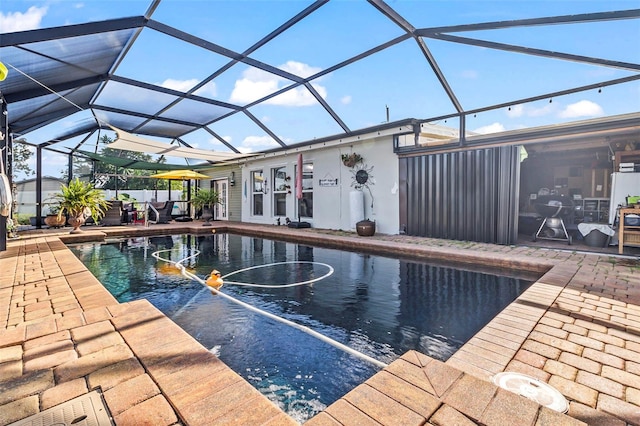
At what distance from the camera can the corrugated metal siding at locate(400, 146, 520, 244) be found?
20.6ft

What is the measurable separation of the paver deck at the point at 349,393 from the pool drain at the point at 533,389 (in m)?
0.04

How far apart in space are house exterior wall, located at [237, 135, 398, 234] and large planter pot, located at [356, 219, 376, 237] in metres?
0.55

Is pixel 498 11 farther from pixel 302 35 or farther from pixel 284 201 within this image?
pixel 284 201

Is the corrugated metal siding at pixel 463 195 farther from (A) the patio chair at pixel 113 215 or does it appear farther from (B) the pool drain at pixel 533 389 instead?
(A) the patio chair at pixel 113 215

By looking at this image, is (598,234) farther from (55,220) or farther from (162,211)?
(55,220)

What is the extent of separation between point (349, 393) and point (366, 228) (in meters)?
6.42

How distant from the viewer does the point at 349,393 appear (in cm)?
144

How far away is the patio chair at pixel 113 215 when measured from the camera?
10732 millimetres

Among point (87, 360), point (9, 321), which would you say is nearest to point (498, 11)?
point (87, 360)

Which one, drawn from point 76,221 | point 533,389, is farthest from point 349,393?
point 76,221

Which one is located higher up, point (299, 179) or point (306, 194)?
point (299, 179)

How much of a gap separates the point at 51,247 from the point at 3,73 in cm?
457

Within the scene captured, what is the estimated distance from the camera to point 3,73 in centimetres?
240

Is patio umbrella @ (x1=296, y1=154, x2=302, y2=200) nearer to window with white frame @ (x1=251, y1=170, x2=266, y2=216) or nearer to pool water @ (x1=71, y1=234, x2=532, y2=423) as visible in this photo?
window with white frame @ (x1=251, y1=170, x2=266, y2=216)
